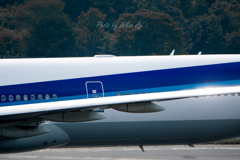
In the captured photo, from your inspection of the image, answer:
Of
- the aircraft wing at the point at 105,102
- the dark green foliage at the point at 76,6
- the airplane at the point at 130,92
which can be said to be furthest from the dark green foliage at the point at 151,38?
the aircraft wing at the point at 105,102

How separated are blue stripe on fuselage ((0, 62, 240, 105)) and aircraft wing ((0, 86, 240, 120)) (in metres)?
3.65

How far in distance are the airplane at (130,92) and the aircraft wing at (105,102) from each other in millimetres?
3209

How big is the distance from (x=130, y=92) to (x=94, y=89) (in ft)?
4.40

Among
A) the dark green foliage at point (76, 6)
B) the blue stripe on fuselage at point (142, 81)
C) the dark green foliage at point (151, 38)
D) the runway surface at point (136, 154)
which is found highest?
the dark green foliage at point (76, 6)

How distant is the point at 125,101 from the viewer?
9156 mm

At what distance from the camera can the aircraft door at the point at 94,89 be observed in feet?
44.9

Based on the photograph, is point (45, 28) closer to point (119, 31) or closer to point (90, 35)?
point (90, 35)

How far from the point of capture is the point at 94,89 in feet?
45.1

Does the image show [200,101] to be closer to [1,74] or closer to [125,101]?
[125,101]

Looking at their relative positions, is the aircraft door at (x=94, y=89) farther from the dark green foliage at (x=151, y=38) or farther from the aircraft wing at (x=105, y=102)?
the dark green foliage at (x=151, y=38)

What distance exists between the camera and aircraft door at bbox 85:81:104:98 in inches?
539

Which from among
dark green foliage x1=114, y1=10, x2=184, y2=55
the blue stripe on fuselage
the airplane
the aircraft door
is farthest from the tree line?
the aircraft door

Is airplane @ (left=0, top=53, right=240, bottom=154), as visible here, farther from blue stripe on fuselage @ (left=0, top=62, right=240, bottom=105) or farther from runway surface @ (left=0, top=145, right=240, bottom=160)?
runway surface @ (left=0, top=145, right=240, bottom=160)

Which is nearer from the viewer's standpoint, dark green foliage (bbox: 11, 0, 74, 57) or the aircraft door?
the aircraft door
